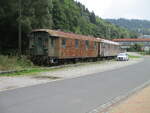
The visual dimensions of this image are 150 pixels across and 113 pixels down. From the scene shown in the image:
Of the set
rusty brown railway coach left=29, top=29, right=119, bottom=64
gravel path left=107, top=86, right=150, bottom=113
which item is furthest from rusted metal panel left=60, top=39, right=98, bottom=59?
gravel path left=107, top=86, right=150, bottom=113

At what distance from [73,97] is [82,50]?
25228 millimetres

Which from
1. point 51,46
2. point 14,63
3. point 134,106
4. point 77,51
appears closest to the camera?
point 134,106

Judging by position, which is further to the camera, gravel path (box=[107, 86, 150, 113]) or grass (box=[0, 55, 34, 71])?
grass (box=[0, 55, 34, 71])

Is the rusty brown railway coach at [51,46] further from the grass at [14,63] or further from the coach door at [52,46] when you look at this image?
the grass at [14,63]

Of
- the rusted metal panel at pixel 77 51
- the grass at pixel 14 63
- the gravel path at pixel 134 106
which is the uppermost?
the rusted metal panel at pixel 77 51

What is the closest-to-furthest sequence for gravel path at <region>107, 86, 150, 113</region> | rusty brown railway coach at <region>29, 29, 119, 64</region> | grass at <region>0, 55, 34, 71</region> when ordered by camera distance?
1. gravel path at <region>107, 86, 150, 113</region>
2. grass at <region>0, 55, 34, 71</region>
3. rusty brown railway coach at <region>29, 29, 119, 64</region>

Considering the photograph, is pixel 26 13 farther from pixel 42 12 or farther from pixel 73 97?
pixel 73 97

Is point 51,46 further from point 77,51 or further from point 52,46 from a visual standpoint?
point 77,51

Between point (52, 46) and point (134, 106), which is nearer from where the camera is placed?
point (134, 106)

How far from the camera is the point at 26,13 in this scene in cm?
3216

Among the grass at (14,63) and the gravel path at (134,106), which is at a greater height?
the grass at (14,63)

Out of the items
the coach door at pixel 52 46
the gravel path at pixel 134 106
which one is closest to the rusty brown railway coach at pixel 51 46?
the coach door at pixel 52 46

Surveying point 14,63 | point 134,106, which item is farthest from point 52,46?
point 134,106

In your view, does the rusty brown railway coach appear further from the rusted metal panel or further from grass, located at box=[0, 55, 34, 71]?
grass, located at box=[0, 55, 34, 71]
